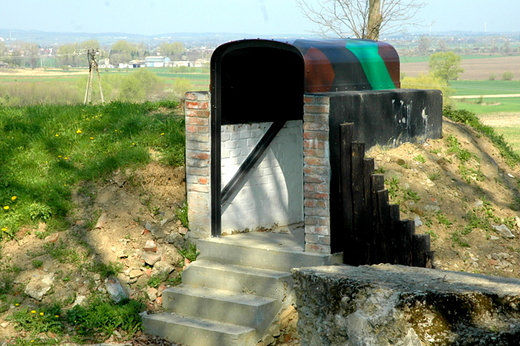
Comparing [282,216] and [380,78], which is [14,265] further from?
[380,78]

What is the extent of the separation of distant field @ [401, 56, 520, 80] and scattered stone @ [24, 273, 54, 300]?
4437cm

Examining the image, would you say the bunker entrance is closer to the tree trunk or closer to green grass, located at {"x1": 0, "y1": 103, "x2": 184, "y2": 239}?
green grass, located at {"x1": 0, "y1": 103, "x2": 184, "y2": 239}

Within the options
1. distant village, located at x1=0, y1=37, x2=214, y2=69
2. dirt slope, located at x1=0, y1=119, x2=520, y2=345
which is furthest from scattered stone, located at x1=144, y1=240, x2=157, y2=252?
distant village, located at x1=0, y1=37, x2=214, y2=69

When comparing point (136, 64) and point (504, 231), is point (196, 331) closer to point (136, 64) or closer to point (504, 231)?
point (504, 231)

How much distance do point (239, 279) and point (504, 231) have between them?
123 inches

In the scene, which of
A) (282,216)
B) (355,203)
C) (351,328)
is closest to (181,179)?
(282,216)

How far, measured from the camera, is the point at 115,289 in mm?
6859

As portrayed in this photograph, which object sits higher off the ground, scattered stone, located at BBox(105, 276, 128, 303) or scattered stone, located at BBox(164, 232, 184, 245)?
scattered stone, located at BBox(164, 232, 184, 245)

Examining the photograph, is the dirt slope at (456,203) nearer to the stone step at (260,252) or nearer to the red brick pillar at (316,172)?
the red brick pillar at (316,172)

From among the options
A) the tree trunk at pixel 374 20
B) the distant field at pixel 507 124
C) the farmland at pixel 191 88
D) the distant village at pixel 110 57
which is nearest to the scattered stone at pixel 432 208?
the tree trunk at pixel 374 20

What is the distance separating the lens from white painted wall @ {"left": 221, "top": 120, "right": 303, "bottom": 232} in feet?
24.0

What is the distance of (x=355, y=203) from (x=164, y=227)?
2.50 meters

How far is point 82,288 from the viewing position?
684cm

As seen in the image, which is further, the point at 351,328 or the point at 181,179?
the point at 181,179
